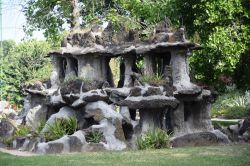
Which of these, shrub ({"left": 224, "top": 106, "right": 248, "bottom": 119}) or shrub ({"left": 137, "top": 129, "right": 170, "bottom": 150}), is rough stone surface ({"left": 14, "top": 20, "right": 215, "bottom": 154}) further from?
shrub ({"left": 224, "top": 106, "right": 248, "bottom": 119})

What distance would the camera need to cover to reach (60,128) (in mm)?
14836

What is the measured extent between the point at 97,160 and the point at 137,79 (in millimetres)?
5492

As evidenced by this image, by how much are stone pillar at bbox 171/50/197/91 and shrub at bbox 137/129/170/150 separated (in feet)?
6.80

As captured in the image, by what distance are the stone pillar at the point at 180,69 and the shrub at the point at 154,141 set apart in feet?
6.80

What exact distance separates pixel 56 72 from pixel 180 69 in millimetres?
5049

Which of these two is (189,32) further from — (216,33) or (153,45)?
(153,45)

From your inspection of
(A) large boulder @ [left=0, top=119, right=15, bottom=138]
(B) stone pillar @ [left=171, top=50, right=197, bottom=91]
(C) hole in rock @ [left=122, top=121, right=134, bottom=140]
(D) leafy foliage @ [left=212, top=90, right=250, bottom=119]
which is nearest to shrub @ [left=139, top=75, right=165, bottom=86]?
(B) stone pillar @ [left=171, top=50, right=197, bottom=91]

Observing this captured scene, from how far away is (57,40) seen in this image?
27172 mm

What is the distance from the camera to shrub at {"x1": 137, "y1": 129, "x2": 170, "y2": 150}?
13.6 metres

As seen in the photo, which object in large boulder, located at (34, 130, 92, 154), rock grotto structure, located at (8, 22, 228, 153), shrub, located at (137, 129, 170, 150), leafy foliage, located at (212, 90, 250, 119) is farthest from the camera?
leafy foliage, located at (212, 90, 250, 119)

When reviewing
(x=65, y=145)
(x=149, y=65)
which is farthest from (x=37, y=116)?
(x=149, y=65)

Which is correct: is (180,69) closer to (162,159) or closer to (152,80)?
(152,80)

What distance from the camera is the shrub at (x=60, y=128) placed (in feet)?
48.2

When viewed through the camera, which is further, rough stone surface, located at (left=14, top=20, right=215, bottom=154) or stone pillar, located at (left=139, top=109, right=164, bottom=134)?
stone pillar, located at (left=139, top=109, right=164, bottom=134)
